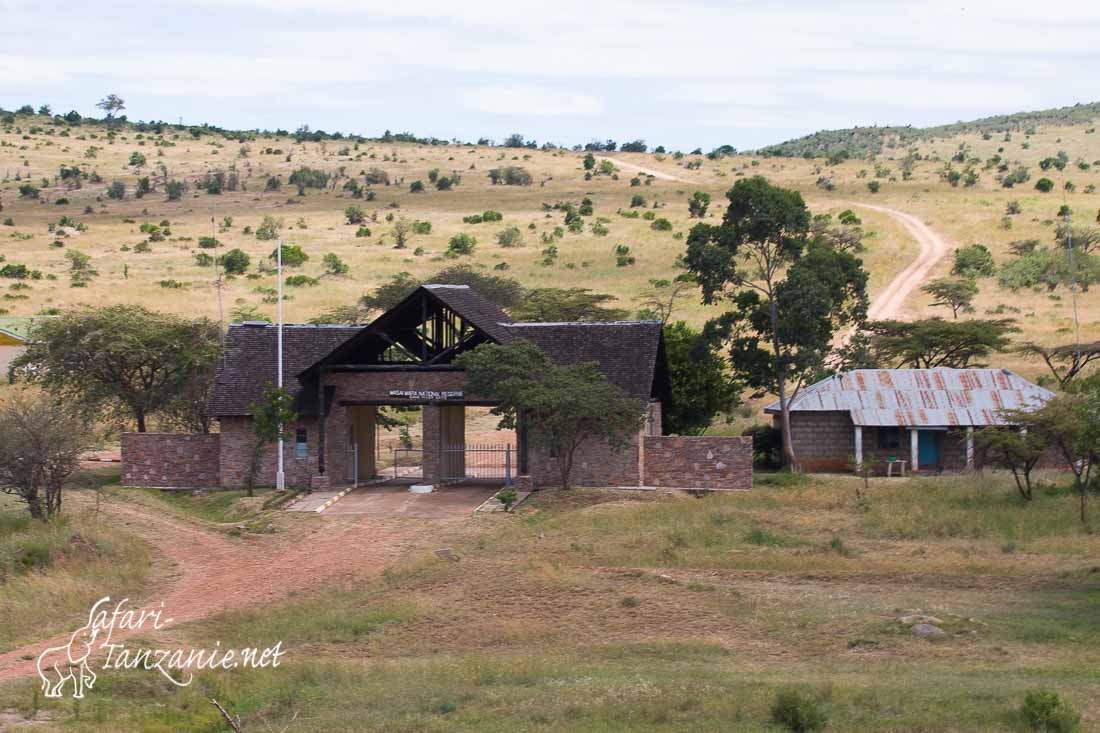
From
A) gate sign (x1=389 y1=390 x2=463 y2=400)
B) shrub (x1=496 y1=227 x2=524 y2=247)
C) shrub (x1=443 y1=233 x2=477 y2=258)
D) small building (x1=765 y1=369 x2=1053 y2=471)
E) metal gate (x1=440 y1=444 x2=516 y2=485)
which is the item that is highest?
shrub (x1=496 y1=227 x2=524 y2=247)

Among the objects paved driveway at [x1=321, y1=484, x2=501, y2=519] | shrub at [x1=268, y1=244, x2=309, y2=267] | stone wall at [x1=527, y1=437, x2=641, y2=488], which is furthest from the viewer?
shrub at [x1=268, y1=244, x2=309, y2=267]

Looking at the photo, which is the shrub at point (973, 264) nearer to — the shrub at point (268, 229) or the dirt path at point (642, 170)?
the shrub at point (268, 229)

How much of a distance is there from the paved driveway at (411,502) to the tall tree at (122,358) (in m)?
7.27

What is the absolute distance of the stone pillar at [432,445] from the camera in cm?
3822

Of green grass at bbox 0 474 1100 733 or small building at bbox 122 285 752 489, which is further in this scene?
small building at bbox 122 285 752 489

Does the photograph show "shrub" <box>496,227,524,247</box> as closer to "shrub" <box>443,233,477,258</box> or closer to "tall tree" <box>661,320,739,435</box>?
"shrub" <box>443,233,477,258</box>

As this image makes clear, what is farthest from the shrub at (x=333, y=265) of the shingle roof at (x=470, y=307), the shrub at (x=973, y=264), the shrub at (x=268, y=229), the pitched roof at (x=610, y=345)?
the pitched roof at (x=610, y=345)

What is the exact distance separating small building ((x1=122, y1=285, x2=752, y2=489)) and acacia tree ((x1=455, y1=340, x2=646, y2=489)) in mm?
753

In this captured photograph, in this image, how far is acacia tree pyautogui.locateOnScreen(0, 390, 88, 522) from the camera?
29250 millimetres

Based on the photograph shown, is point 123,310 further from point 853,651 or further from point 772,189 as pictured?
point 853,651

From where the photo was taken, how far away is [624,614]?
22.8m

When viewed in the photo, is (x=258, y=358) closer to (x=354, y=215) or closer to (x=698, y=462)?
(x=698, y=462)

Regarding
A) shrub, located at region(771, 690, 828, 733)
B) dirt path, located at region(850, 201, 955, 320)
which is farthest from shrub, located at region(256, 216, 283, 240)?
shrub, located at region(771, 690, 828, 733)

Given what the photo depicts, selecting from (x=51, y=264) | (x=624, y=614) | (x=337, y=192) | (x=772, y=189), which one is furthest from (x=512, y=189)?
(x=624, y=614)
